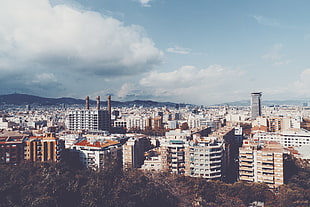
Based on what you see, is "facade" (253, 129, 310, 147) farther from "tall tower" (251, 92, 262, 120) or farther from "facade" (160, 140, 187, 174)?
"tall tower" (251, 92, 262, 120)

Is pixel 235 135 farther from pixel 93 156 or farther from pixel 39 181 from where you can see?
pixel 39 181

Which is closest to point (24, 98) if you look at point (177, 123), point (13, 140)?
point (177, 123)

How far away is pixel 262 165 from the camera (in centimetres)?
1468

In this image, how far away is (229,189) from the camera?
13.0 metres

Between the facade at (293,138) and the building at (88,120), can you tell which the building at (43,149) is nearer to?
the building at (88,120)

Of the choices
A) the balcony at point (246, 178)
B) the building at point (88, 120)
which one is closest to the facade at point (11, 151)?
the balcony at point (246, 178)

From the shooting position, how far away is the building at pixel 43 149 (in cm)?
1669

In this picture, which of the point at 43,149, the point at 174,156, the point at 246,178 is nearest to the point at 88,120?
the point at 43,149

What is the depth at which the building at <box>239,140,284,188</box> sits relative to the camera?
46.9 feet

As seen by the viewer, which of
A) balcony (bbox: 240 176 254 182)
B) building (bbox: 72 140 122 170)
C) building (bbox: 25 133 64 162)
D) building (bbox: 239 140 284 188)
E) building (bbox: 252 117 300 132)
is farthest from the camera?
building (bbox: 252 117 300 132)

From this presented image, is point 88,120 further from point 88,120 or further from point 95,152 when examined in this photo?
point 95,152

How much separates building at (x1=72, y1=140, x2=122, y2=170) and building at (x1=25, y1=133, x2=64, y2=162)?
1.58m

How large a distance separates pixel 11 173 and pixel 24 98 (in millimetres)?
132544

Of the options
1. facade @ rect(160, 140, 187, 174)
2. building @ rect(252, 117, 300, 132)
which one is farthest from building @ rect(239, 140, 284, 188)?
building @ rect(252, 117, 300, 132)
